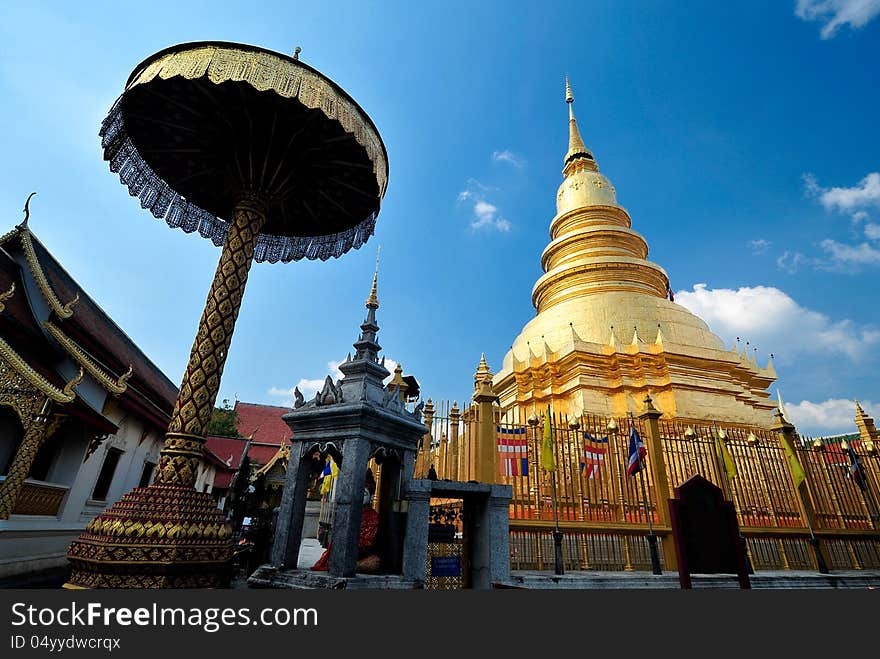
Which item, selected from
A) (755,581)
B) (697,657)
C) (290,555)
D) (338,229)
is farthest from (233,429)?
(697,657)

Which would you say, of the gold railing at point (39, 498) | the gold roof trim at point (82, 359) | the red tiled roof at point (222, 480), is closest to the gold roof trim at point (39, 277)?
the gold roof trim at point (82, 359)

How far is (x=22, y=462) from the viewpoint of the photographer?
231 inches

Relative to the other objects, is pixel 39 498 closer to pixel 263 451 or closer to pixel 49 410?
pixel 49 410

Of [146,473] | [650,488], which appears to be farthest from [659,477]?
[146,473]

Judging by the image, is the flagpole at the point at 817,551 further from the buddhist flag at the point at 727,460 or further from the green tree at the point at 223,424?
the green tree at the point at 223,424

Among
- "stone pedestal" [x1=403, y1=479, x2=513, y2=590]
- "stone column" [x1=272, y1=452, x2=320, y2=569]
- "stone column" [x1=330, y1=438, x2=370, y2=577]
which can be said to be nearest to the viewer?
"stone column" [x1=330, y1=438, x2=370, y2=577]

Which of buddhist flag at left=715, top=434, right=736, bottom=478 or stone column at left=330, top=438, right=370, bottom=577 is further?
buddhist flag at left=715, top=434, right=736, bottom=478

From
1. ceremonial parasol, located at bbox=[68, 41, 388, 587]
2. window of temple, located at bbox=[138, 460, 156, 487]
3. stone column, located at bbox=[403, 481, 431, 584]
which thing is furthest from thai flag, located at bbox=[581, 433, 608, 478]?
window of temple, located at bbox=[138, 460, 156, 487]

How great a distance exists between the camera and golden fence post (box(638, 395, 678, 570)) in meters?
7.21

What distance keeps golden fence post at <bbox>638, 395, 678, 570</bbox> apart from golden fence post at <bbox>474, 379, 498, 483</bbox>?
286 cm

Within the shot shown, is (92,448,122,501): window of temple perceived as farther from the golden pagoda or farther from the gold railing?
the golden pagoda

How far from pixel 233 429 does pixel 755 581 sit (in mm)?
25635

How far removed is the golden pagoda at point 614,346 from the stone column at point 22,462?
37.9 ft

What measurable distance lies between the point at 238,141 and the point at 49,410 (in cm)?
467
